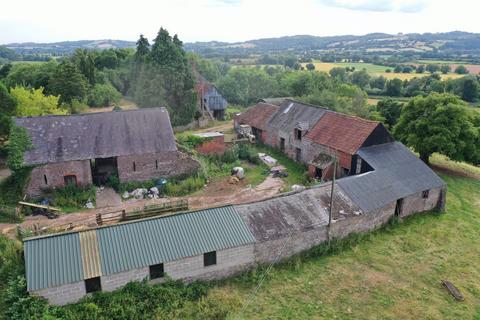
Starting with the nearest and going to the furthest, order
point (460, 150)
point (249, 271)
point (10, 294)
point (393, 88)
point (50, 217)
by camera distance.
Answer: point (10, 294) → point (249, 271) → point (50, 217) → point (460, 150) → point (393, 88)

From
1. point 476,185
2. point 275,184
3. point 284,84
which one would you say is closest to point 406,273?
point 275,184

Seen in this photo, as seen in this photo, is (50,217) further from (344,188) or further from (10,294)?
(344,188)

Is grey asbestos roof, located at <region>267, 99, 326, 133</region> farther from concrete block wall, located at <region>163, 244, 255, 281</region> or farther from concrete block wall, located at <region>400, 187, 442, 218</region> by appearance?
concrete block wall, located at <region>163, 244, 255, 281</region>

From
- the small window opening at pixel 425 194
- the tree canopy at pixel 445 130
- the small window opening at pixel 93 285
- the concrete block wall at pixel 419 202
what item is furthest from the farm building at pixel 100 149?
the tree canopy at pixel 445 130

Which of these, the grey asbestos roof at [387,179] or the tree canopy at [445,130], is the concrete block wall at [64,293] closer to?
the grey asbestos roof at [387,179]

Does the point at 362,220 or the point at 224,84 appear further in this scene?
the point at 224,84

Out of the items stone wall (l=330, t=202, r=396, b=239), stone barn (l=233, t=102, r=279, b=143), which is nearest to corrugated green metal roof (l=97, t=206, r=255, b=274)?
stone wall (l=330, t=202, r=396, b=239)

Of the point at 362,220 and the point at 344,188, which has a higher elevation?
the point at 344,188
